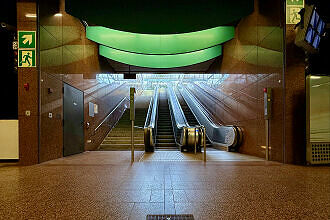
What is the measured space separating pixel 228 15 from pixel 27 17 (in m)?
4.81

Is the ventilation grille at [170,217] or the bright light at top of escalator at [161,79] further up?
the bright light at top of escalator at [161,79]

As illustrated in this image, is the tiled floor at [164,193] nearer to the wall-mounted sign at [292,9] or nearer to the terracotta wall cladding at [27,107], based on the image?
the terracotta wall cladding at [27,107]

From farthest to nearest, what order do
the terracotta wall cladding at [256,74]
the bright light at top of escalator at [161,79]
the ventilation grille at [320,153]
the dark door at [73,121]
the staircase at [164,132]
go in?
1. the bright light at top of escalator at [161,79]
2. the staircase at [164,132]
3. the dark door at [73,121]
4. the terracotta wall cladding at [256,74]
5. the ventilation grille at [320,153]

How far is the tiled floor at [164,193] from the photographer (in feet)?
8.09

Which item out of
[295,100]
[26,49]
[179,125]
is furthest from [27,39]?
[295,100]

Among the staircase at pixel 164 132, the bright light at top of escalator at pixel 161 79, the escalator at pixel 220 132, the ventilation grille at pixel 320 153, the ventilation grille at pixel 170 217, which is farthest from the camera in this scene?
the bright light at top of escalator at pixel 161 79

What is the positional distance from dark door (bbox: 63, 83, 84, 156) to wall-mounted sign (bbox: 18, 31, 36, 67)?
1.66m

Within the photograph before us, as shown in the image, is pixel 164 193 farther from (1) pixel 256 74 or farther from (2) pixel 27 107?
(1) pixel 256 74

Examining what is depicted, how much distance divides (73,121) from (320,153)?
6.54 metres

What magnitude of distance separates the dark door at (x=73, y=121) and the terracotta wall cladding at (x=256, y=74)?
5235mm

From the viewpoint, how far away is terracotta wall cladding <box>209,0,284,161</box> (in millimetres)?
5828

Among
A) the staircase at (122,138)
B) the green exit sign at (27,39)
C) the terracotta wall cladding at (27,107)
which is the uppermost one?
the green exit sign at (27,39)

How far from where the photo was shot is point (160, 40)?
33.1ft

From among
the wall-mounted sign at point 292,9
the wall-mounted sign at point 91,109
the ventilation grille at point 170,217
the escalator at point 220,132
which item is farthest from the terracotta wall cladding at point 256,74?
the wall-mounted sign at point 91,109
